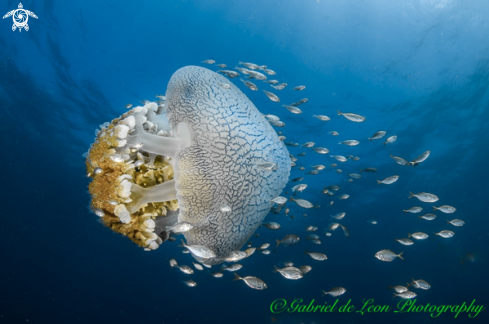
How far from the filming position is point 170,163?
2.83 metres

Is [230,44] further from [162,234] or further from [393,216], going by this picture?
[393,216]

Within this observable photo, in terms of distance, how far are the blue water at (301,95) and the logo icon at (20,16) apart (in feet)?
1.00

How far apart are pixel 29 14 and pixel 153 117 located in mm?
16419

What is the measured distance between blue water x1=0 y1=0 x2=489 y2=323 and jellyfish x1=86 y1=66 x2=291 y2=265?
10.6 m

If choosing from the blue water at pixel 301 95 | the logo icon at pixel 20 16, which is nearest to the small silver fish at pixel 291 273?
the blue water at pixel 301 95

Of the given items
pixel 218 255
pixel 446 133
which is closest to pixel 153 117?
pixel 218 255

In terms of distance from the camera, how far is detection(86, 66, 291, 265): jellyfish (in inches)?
91.5

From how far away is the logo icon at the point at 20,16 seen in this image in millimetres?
13977

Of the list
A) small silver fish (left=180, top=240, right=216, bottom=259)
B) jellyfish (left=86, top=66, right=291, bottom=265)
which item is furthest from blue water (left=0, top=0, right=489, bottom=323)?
small silver fish (left=180, top=240, right=216, bottom=259)

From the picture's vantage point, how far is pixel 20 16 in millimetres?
14156

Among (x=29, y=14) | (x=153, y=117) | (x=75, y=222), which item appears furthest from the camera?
(x=75, y=222)

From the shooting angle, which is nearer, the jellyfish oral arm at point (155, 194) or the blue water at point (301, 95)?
the jellyfish oral arm at point (155, 194)

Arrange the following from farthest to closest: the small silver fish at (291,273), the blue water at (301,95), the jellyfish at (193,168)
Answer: the blue water at (301,95) → the small silver fish at (291,273) → the jellyfish at (193,168)

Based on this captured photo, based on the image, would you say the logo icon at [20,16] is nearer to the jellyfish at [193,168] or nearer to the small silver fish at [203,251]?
the jellyfish at [193,168]
